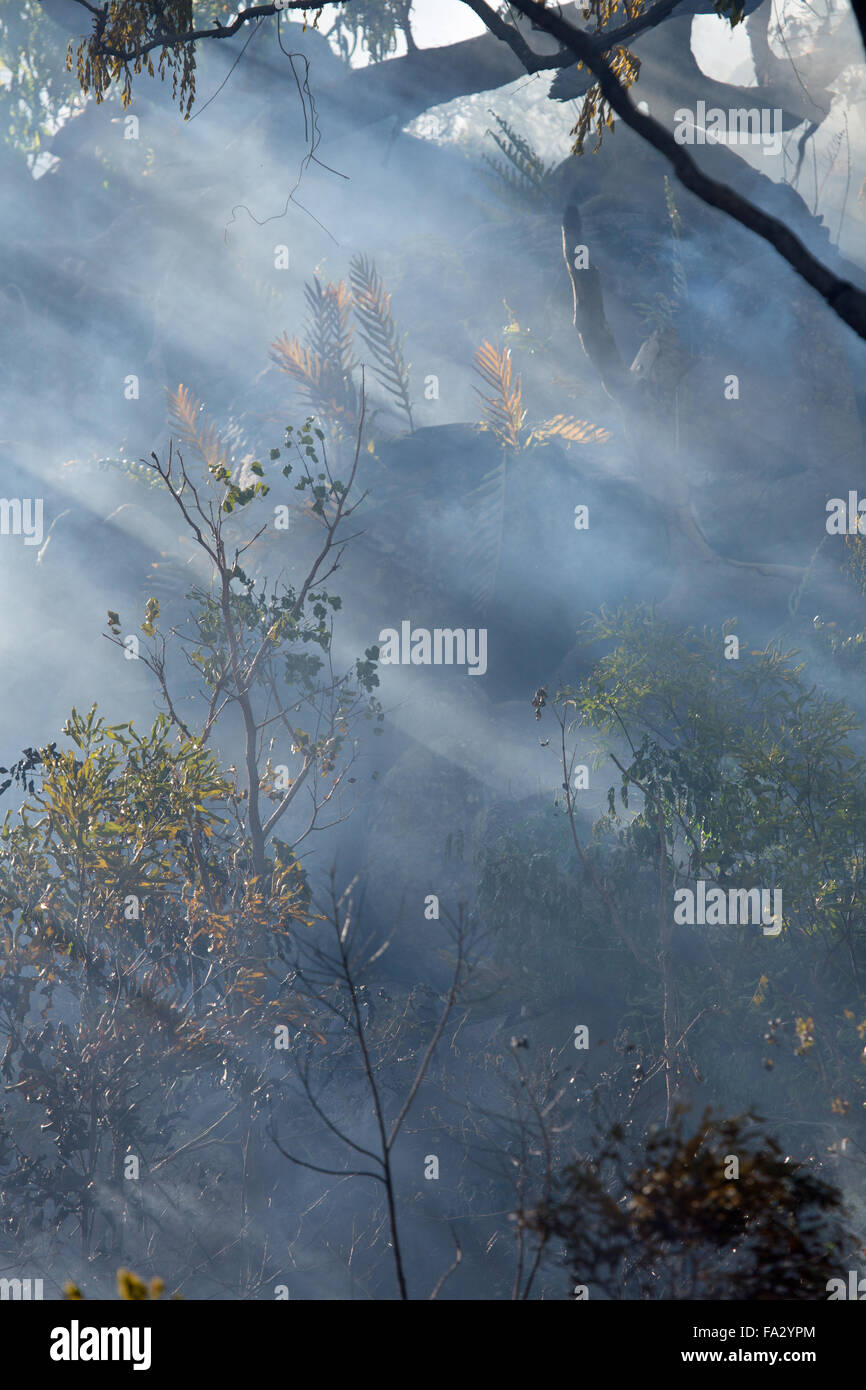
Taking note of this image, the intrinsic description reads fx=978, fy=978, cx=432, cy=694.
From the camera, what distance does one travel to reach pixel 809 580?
50.3 ft

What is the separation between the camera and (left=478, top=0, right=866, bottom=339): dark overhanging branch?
326 centimetres

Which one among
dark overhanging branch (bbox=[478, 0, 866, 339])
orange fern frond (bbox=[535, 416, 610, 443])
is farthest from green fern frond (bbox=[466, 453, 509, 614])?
dark overhanging branch (bbox=[478, 0, 866, 339])

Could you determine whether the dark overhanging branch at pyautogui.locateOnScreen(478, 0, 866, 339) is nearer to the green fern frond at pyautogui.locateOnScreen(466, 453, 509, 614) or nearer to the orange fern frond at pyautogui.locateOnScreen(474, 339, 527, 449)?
the orange fern frond at pyautogui.locateOnScreen(474, 339, 527, 449)

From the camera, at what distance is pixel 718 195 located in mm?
3418

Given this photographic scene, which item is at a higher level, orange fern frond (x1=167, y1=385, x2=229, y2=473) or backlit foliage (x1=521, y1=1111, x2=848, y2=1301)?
orange fern frond (x1=167, y1=385, x2=229, y2=473)

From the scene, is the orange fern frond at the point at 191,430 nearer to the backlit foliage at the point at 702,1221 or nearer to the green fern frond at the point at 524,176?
the green fern frond at the point at 524,176

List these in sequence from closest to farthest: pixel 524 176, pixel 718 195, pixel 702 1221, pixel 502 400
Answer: pixel 702 1221
pixel 718 195
pixel 502 400
pixel 524 176

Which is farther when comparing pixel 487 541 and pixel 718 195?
pixel 487 541

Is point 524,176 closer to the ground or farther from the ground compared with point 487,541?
farther from the ground

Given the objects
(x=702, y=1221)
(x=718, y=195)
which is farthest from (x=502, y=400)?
(x=702, y=1221)

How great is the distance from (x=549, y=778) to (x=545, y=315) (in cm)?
1349

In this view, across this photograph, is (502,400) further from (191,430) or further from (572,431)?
(191,430)
